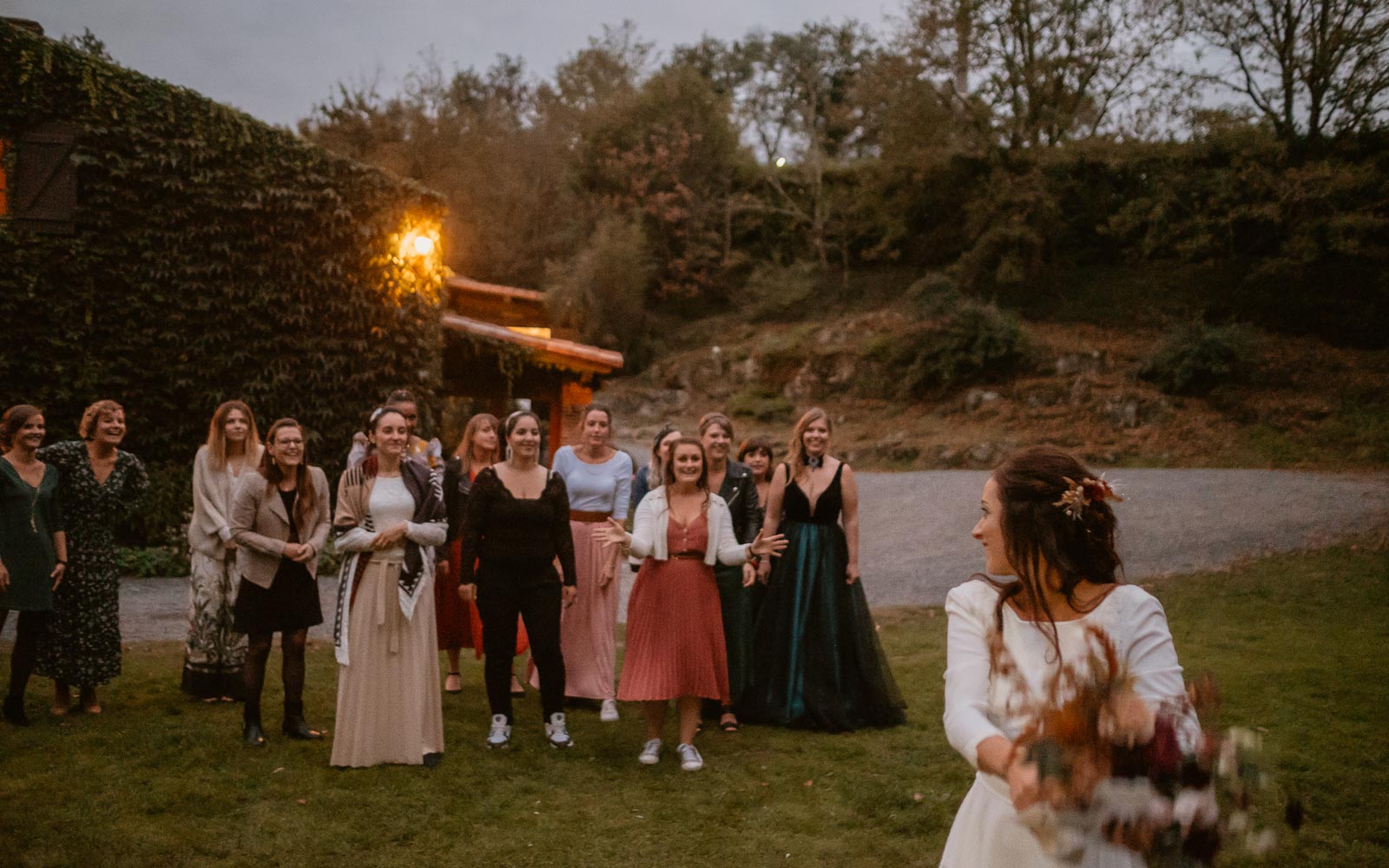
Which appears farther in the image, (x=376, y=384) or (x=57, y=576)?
(x=376, y=384)

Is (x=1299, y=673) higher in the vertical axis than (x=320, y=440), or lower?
lower

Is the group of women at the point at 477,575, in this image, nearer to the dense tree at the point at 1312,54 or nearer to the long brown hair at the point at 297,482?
the long brown hair at the point at 297,482

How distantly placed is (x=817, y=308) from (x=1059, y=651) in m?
28.4

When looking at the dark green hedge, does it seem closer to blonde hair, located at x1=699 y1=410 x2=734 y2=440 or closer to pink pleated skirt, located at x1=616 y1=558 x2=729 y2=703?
blonde hair, located at x1=699 y1=410 x2=734 y2=440

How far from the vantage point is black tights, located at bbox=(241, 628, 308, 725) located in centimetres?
543

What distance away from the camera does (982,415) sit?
22.2 m

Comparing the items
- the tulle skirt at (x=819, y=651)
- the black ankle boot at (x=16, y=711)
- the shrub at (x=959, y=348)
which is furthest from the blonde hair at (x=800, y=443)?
the shrub at (x=959, y=348)

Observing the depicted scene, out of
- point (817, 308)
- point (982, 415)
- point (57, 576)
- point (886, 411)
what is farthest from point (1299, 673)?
point (817, 308)

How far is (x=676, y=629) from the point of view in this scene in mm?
5473

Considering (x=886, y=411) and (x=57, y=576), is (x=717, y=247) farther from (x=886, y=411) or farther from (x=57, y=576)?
(x=57, y=576)

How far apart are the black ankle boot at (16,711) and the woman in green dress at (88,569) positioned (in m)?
0.20

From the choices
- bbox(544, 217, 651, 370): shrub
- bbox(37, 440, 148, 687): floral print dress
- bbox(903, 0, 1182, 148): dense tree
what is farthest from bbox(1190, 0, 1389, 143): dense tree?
bbox(37, 440, 148, 687): floral print dress

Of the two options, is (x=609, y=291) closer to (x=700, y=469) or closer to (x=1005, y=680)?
(x=700, y=469)

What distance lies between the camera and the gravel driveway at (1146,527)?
10922 mm
